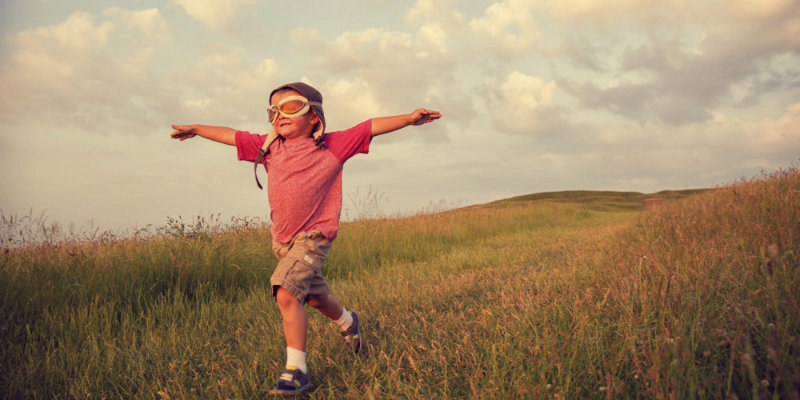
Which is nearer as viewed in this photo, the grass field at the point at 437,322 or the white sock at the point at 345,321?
the grass field at the point at 437,322

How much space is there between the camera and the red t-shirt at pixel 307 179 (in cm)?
317

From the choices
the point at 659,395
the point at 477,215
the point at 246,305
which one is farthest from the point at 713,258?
the point at 477,215

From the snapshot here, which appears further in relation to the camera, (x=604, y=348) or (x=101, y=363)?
(x=101, y=363)

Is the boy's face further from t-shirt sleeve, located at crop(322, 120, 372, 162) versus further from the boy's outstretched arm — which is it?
the boy's outstretched arm

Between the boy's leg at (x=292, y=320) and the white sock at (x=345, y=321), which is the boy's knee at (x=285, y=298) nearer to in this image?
the boy's leg at (x=292, y=320)

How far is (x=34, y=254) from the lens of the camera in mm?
5113

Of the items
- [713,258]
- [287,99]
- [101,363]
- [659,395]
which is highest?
[287,99]

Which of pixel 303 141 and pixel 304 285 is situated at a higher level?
pixel 303 141

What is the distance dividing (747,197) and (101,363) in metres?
8.21

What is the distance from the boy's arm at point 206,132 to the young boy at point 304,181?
12 cm

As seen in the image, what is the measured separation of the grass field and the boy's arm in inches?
68.8

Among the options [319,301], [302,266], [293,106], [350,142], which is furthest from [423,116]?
[319,301]

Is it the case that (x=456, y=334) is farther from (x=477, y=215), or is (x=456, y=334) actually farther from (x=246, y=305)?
(x=477, y=215)

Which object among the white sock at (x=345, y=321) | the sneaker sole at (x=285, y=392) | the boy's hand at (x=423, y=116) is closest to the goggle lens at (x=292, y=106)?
the boy's hand at (x=423, y=116)
